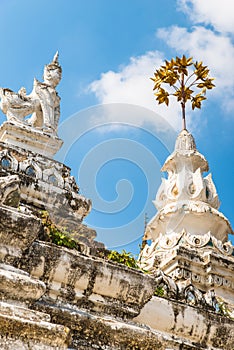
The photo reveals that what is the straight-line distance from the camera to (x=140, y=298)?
6.18 m

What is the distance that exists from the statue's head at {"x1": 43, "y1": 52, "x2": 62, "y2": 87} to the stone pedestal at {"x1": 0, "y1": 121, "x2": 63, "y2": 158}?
1704mm

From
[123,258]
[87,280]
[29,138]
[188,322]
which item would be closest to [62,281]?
[87,280]

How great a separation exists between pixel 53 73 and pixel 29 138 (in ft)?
7.65

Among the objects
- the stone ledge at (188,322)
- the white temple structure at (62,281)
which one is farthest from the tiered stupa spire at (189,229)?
the stone ledge at (188,322)

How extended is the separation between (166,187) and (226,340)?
14.3 m

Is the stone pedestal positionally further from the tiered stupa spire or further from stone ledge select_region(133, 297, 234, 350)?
stone ledge select_region(133, 297, 234, 350)

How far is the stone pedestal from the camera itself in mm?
11656

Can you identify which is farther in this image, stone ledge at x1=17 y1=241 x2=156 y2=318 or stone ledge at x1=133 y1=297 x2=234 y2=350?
stone ledge at x1=133 y1=297 x2=234 y2=350

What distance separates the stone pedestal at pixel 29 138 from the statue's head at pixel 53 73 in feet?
5.59

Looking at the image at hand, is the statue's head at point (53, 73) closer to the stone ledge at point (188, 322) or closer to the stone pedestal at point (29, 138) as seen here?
the stone pedestal at point (29, 138)

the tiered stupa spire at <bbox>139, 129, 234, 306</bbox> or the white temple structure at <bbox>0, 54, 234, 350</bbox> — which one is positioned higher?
the tiered stupa spire at <bbox>139, 129, 234, 306</bbox>

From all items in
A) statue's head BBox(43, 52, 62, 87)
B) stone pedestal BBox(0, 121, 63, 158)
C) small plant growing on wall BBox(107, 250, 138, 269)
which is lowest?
small plant growing on wall BBox(107, 250, 138, 269)

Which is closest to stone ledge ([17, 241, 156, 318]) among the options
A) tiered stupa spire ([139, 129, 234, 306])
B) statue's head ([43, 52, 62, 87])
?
statue's head ([43, 52, 62, 87])

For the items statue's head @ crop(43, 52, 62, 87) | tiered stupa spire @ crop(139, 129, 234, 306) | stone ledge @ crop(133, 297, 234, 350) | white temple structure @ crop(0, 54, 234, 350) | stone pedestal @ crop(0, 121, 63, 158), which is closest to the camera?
white temple structure @ crop(0, 54, 234, 350)
